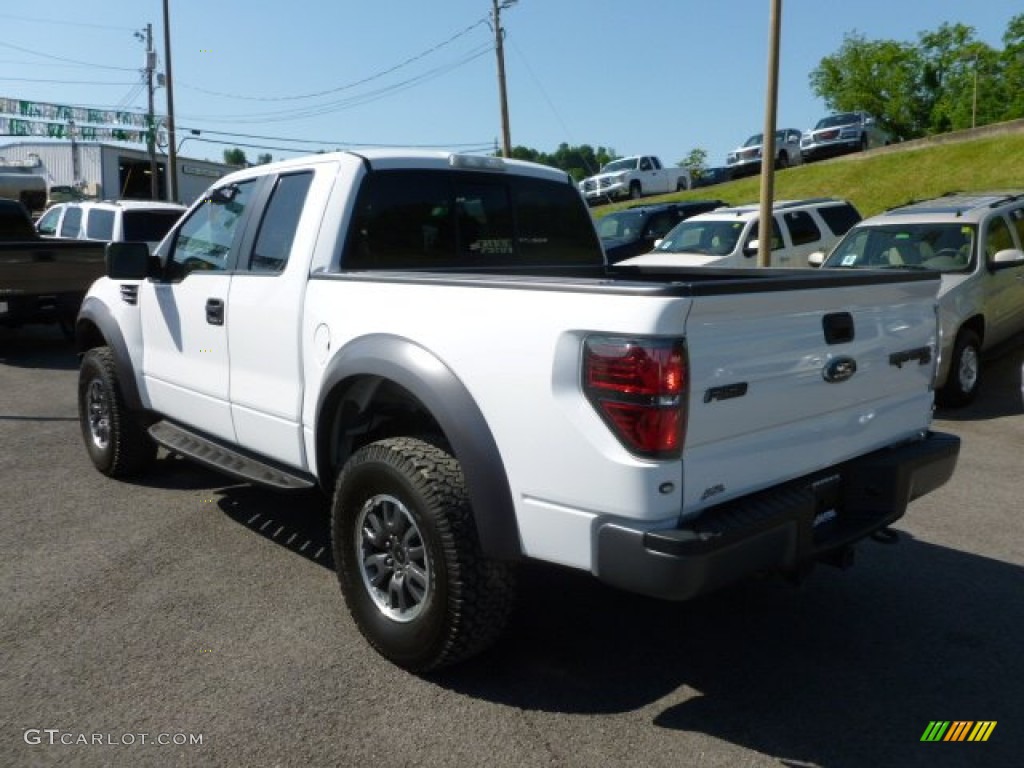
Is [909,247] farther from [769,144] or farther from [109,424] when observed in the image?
[109,424]

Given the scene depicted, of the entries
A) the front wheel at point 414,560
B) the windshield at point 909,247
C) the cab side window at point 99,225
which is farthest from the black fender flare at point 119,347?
the cab side window at point 99,225

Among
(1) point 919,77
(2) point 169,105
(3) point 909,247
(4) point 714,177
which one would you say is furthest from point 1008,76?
(3) point 909,247

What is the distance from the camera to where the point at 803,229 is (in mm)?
13461

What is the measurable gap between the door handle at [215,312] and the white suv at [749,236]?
8.30 m

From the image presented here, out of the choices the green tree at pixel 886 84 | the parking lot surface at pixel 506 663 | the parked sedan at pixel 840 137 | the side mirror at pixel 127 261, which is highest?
the green tree at pixel 886 84

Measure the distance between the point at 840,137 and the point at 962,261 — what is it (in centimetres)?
2431

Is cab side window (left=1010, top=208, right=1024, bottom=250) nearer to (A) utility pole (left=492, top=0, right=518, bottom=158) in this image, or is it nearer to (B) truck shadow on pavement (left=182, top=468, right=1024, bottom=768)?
(B) truck shadow on pavement (left=182, top=468, right=1024, bottom=768)

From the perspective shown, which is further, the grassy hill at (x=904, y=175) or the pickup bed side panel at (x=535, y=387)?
the grassy hill at (x=904, y=175)

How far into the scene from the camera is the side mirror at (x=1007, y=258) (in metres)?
8.76

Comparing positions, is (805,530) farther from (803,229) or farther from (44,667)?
(803,229)

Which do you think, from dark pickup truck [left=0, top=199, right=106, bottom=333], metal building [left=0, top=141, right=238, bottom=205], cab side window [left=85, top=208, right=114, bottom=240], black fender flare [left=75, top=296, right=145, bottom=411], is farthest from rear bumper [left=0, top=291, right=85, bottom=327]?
metal building [left=0, top=141, right=238, bottom=205]

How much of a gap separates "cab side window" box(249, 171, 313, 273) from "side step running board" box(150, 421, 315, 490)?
0.92 m

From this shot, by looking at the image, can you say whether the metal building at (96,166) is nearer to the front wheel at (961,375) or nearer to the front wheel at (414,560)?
the front wheel at (961,375)

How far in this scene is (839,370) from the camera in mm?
3262
